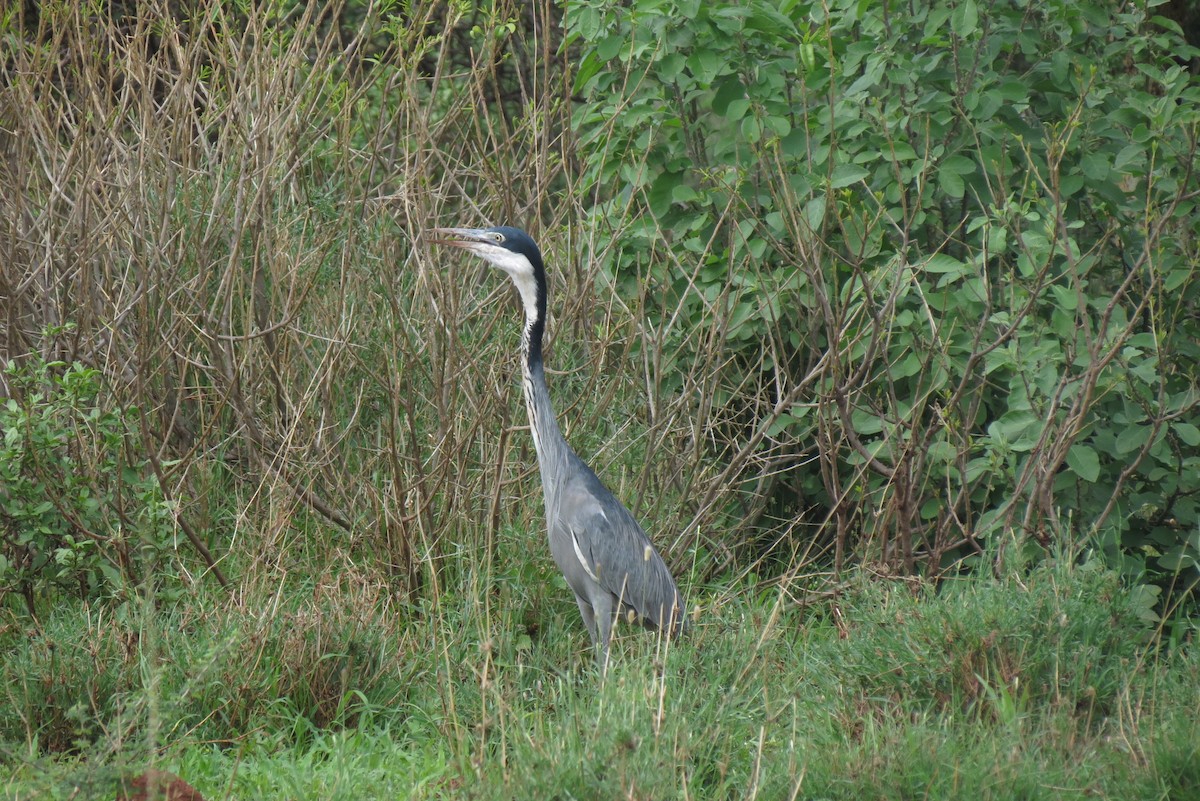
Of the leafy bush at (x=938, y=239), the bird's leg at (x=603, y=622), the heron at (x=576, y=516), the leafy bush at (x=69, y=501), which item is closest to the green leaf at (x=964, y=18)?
the leafy bush at (x=938, y=239)

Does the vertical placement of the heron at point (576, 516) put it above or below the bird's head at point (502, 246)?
below

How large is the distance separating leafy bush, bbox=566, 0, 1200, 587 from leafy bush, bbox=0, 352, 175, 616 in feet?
7.02

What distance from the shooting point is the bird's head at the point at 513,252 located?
15.5ft

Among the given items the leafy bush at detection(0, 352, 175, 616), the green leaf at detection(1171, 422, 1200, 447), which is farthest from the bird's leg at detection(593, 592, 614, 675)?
the green leaf at detection(1171, 422, 1200, 447)

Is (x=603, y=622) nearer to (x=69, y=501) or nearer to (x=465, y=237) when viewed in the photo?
(x=465, y=237)

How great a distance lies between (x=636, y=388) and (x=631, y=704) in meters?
2.54

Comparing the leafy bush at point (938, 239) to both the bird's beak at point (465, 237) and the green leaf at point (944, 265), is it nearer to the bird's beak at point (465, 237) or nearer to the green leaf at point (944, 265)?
the green leaf at point (944, 265)

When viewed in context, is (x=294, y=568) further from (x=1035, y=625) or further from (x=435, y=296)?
(x=1035, y=625)

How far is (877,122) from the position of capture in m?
5.36

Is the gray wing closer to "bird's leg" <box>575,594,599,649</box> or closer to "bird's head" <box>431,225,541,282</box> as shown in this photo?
"bird's leg" <box>575,594,599,649</box>

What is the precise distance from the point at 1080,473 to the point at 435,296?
2.73 metres

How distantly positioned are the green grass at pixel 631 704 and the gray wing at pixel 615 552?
0.19 m

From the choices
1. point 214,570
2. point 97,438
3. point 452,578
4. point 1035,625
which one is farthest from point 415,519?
point 1035,625

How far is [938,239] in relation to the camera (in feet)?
19.1
